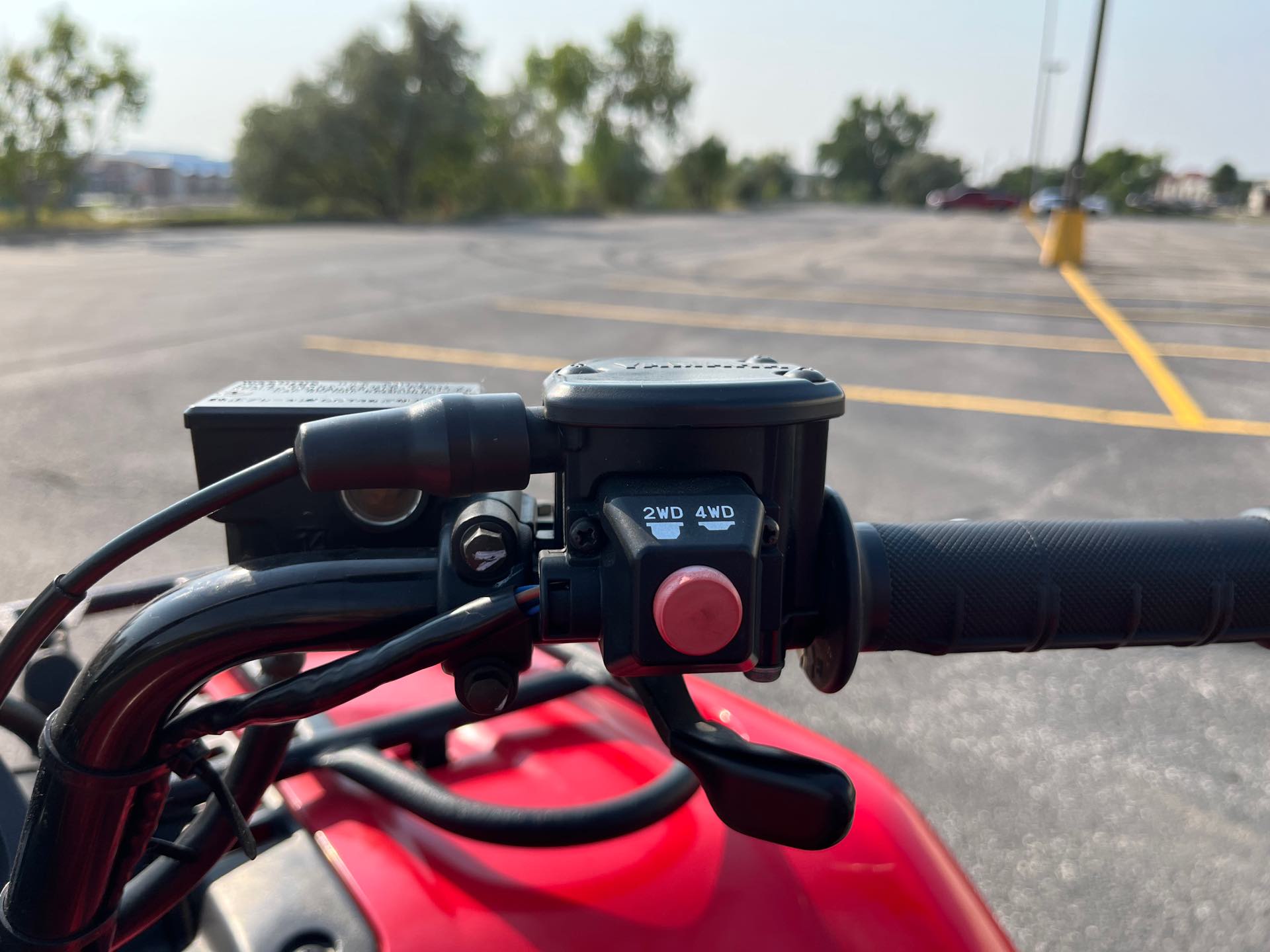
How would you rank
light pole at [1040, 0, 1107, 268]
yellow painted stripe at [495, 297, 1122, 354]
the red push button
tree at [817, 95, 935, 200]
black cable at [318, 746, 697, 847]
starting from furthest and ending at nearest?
1. tree at [817, 95, 935, 200]
2. light pole at [1040, 0, 1107, 268]
3. yellow painted stripe at [495, 297, 1122, 354]
4. black cable at [318, 746, 697, 847]
5. the red push button

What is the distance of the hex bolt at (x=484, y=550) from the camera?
0.69 metres

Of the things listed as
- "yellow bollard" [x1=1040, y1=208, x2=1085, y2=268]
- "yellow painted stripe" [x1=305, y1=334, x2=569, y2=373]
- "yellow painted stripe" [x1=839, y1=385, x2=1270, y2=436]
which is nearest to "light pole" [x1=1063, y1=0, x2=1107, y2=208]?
"yellow bollard" [x1=1040, y1=208, x2=1085, y2=268]

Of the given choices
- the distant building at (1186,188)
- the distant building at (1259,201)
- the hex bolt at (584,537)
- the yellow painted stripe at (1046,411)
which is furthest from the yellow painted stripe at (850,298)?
the distant building at (1186,188)

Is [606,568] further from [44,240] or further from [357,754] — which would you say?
[44,240]

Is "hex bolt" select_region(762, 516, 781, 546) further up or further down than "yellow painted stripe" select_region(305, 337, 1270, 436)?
further up

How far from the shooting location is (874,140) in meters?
Result: 94.4

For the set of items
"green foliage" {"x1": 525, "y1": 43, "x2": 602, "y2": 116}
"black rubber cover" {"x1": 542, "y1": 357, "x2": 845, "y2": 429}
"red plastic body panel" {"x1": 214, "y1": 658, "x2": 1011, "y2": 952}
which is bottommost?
"red plastic body panel" {"x1": 214, "y1": 658, "x2": 1011, "y2": 952}

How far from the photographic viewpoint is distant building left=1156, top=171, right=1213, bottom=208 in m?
77.0

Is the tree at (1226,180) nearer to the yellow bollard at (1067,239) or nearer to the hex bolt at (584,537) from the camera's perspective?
the yellow bollard at (1067,239)

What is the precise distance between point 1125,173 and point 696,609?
90.9m

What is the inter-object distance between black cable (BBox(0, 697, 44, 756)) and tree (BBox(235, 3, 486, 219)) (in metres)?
38.2

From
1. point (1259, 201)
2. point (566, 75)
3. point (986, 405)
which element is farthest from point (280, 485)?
point (1259, 201)

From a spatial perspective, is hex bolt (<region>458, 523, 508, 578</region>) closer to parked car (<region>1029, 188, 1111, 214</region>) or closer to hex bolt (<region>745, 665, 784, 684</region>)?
hex bolt (<region>745, 665, 784, 684</region>)

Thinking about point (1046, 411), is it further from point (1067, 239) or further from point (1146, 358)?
point (1067, 239)
